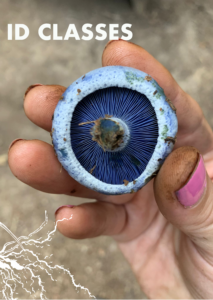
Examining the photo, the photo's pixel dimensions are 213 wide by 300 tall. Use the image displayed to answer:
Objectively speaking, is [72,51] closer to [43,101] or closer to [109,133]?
[43,101]

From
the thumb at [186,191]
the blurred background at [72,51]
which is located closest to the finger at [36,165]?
the thumb at [186,191]

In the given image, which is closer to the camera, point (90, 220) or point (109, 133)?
point (109, 133)

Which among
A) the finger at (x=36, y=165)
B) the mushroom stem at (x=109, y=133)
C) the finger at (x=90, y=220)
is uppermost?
the mushroom stem at (x=109, y=133)

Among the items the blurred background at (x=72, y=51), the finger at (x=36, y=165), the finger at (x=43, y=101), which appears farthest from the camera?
the blurred background at (x=72, y=51)

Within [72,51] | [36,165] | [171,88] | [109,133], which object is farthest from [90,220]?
[72,51]

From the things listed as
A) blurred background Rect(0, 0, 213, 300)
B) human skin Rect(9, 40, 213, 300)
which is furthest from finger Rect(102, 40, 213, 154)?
blurred background Rect(0, 0, 213, 300)

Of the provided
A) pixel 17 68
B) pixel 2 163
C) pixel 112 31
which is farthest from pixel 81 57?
pixel 2 163

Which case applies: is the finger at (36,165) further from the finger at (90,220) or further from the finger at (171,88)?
the finger at (171,88)

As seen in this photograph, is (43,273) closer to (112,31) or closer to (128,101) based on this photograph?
(128,101)
